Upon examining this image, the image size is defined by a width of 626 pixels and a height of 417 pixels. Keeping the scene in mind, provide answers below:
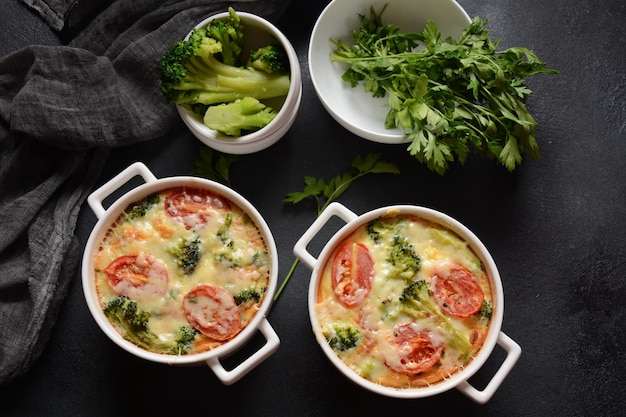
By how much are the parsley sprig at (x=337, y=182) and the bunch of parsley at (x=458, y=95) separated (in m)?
0.21

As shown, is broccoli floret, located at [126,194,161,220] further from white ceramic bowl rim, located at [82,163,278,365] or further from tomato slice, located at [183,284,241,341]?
tomato slice, located at [183,284,241,341]

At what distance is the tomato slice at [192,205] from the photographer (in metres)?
2.90

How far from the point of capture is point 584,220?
3.31 metres

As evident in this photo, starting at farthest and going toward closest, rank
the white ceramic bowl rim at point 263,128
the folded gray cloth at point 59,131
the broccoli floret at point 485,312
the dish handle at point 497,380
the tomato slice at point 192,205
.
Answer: the folded gray cloth at point 59,131 < the white ceramic bowl rim at point 263,128 < the tomato slice at point 192,205 < the broccoli floret at point 485,312 < the dish handle at point 497,380

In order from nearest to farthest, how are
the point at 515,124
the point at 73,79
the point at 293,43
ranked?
the point at 515,124
the point at 73,79
the point at 293,43

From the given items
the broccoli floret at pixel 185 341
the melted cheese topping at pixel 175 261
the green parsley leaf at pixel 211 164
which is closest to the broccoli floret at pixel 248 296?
the melted cheese topping at pixel 175 261

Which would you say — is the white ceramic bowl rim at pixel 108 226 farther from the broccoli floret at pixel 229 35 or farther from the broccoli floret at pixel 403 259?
the broccoli floret at pixel 229 35

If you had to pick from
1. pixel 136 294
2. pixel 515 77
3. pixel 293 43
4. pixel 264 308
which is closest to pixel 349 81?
pixel 293 43

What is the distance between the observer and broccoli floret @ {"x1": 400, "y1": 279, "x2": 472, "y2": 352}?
2746mm

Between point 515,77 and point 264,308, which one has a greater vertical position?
point 515,77

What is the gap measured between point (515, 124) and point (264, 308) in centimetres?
134

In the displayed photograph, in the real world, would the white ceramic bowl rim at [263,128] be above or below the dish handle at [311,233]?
above

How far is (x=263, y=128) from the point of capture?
9.85 feet

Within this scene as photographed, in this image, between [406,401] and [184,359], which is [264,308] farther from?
[406,401]
